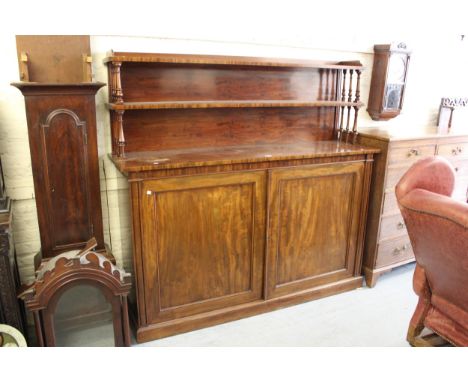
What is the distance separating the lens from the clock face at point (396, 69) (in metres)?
2.89

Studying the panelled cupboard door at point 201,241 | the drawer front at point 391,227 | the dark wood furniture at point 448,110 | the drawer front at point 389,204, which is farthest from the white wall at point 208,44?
the drawer front at point 391,227

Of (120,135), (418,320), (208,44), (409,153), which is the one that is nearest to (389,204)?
(409,153)

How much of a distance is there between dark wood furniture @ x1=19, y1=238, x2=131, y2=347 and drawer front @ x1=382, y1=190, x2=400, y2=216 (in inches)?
68.2

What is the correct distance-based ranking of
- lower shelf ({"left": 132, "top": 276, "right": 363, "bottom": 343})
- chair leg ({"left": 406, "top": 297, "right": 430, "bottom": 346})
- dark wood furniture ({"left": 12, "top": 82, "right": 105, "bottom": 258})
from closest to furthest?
chair leg ({"left": 406, "top": 297, "right": 430, "bottom": 346}) → dark wood furniture ({"left": 12, "top": 82, "right": 105, "bottom": 258}) → lower shelf ({"left": 132, "top": 276, "right": 363, "bottom": 343})

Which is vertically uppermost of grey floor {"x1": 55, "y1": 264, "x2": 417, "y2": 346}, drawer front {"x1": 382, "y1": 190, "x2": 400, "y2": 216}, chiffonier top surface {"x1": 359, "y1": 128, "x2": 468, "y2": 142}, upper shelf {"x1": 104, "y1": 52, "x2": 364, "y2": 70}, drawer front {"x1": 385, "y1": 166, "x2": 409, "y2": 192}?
upper shelf {"x1": 104, "y1": 52, "x2": 364, "y2": 70}

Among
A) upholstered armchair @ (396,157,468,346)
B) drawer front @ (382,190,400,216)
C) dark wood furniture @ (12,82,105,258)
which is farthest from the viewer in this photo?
drawer front @ (382,190,400,216)

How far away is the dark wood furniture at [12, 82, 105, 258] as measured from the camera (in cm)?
191

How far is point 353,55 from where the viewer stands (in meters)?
2.87

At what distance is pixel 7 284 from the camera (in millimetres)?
1838

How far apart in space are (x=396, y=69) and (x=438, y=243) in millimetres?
1908

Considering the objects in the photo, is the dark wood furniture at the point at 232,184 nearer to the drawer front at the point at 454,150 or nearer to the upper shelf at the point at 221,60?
the upper shelf at the point at 221,60

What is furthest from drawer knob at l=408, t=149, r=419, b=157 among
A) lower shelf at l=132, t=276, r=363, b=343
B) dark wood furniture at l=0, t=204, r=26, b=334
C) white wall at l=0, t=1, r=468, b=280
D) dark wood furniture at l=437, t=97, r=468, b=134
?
dark wood furniture at l=0, t=204, r=26, b=334

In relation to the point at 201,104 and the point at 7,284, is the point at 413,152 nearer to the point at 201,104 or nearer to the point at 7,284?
the point at 201,104

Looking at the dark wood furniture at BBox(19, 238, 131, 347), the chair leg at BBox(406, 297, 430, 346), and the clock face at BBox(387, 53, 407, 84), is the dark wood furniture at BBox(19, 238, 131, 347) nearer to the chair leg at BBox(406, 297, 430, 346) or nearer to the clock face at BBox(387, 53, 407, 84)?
the chair leg at BBox(406, 297, 430, 346)
